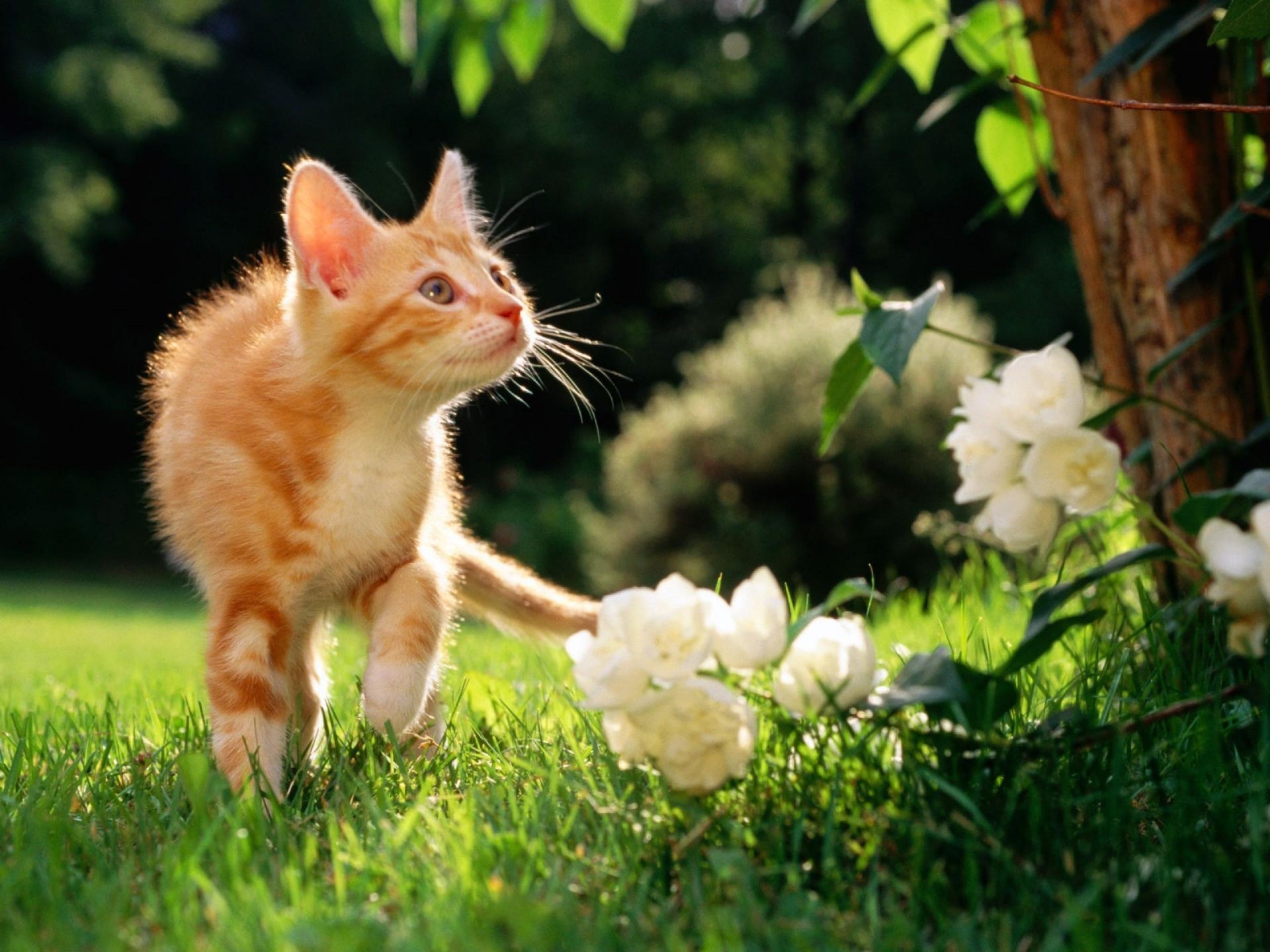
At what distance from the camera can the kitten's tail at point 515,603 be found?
8.84 feet

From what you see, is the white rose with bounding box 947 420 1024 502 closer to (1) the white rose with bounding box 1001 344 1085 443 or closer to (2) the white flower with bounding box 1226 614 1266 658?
(1) the white rose with bounding box 1001 344 1085 443

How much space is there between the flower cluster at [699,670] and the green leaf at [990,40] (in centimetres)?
148

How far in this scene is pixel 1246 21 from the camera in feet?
4.79

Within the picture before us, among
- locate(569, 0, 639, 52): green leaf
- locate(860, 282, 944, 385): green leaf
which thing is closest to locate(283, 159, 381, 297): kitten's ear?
locate(569, 0, 639, 52): green leaf

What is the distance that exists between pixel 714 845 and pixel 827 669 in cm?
25

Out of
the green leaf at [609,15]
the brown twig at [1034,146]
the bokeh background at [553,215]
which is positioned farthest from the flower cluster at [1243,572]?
the bokeh background at [553,215]

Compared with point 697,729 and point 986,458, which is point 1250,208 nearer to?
point 986,458

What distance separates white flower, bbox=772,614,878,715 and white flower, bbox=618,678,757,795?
2.4 inches

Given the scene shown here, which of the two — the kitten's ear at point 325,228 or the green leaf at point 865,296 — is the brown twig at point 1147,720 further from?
the kitten's ear at point 325,228

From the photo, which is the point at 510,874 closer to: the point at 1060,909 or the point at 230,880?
the point at 230,880

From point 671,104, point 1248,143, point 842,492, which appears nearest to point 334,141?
point 671,104

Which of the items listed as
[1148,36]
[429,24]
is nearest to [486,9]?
[429,24]

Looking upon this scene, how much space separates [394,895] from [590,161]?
1791 cm

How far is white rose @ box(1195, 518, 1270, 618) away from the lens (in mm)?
1280
